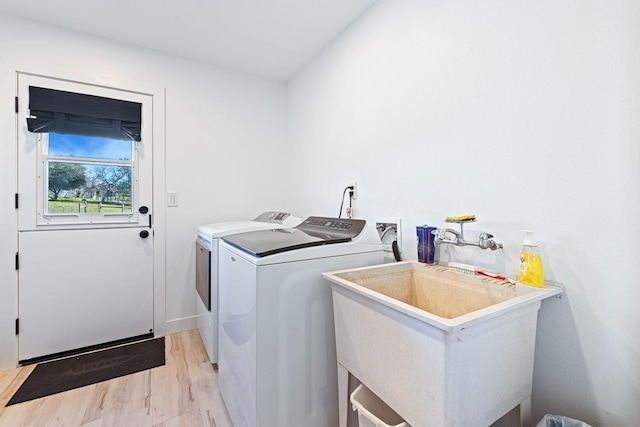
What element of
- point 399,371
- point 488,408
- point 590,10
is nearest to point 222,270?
point 399,371

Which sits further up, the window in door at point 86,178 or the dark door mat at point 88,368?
the window in door at point 86,178

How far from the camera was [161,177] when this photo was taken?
234 centimetres

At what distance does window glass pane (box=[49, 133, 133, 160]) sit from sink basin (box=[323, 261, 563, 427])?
6.82 ft

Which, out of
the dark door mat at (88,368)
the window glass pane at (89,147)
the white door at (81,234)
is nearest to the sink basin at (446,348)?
the dark door mat at (88,368)

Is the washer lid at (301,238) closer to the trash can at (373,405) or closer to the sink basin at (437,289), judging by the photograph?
the sink basin at (437,289)

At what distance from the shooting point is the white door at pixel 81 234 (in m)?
1.93

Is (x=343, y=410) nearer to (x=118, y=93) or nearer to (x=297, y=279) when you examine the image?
(x=297, y=279)

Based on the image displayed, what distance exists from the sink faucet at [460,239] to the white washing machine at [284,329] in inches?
14.4

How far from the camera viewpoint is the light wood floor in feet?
4.74

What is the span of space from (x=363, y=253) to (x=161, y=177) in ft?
6.13

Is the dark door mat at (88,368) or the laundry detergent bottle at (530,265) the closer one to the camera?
the laundry detergent bottle at (530,265)

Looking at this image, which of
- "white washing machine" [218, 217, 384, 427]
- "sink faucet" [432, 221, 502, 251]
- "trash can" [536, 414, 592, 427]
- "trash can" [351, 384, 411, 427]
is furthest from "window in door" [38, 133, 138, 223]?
"trash can" [536, 414, 592, 427]

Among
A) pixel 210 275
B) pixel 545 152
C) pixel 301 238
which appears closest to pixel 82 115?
pixel 210 275

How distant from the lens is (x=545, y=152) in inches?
39.4
